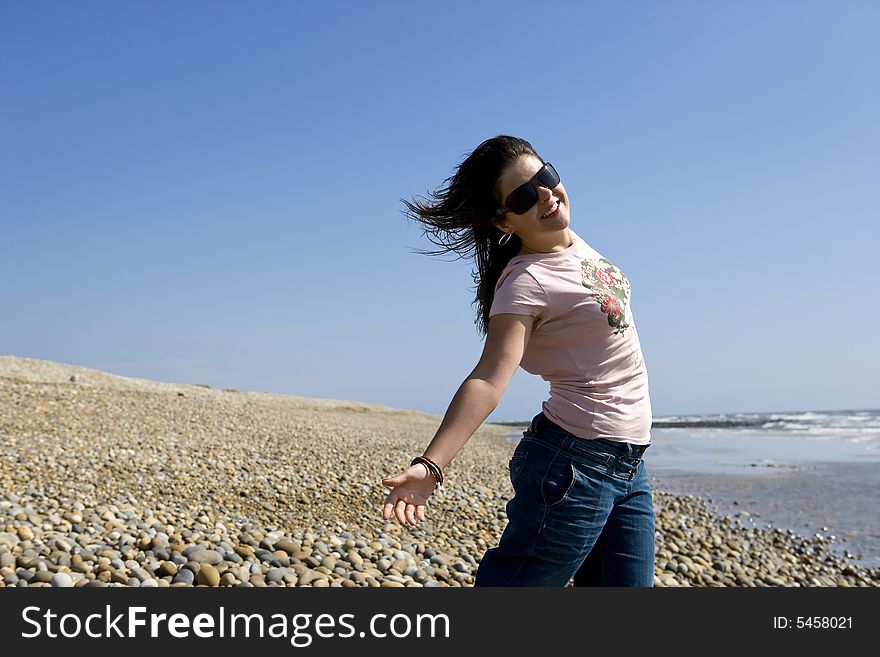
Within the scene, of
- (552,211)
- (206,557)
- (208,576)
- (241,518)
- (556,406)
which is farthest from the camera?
(241,518)

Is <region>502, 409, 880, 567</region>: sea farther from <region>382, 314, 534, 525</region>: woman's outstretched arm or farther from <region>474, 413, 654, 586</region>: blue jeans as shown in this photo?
<region>382, 314, 534, 525</region>: woman's outstretched arm

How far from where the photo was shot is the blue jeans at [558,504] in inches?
88.9

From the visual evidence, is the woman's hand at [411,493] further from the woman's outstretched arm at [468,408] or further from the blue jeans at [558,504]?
the blue jeans at [558,504]

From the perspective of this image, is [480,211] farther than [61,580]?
No

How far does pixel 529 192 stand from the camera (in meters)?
2.52

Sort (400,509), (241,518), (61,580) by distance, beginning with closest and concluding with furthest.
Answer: (400,509) → (61,580) → (241,518)

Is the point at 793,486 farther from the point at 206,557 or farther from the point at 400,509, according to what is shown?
the point at 400,509

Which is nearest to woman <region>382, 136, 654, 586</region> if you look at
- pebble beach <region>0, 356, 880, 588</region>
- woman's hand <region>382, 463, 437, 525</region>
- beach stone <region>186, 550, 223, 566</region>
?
woman's hand <region>382, 463, 437, 525</region>

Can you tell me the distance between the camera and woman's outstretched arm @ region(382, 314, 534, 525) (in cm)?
211

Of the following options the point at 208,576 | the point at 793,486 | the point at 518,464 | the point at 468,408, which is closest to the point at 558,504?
the point at 518,464

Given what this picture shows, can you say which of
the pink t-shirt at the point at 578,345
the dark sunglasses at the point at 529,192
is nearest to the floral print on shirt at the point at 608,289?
the pink t-shirt at the point at 578,345

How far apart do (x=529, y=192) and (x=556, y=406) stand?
74 cm
